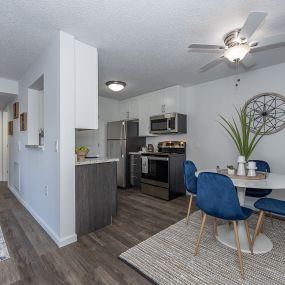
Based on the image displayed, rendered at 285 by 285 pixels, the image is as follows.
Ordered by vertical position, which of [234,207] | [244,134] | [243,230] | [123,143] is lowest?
[243,230]

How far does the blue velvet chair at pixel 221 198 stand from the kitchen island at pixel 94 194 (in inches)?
48.6

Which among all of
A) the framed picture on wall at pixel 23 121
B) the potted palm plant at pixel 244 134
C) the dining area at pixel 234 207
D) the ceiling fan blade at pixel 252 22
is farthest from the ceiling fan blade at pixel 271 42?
the framed picture on wall at pixel 23 121

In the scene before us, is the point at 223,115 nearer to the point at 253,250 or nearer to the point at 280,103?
the point at 280,103

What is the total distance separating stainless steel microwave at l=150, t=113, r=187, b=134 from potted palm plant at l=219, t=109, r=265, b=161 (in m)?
0.76

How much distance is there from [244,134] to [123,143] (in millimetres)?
2691

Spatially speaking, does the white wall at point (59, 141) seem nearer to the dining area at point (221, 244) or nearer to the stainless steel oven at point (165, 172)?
the dining area at point (221, 244)

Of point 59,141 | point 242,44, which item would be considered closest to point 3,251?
point 59,141

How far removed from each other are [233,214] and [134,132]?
3291 mm

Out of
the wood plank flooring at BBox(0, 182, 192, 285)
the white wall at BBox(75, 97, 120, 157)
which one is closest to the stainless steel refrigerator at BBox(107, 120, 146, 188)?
the white wall at BBox(75, 97, 120, 157)

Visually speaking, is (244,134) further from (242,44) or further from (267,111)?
(242,44)

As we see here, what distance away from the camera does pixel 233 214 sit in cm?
161

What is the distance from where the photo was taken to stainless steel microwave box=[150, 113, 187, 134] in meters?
3.74

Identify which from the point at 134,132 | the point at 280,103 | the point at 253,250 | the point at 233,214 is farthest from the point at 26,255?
the point at 280,103

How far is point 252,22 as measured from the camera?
141 centimetres
